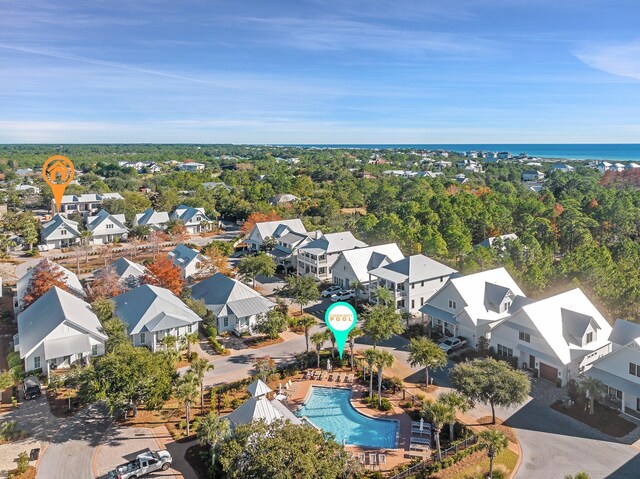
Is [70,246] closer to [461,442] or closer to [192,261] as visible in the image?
[192,261]

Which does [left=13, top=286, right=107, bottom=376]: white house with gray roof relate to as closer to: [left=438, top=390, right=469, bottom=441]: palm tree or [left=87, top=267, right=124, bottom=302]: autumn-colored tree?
[left=87, top=267, right=124, bottom=302]: autumn-colored tree

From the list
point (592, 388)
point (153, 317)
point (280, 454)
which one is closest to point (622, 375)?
point (592, 388)

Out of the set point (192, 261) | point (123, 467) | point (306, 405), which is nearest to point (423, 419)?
point (306, 405)

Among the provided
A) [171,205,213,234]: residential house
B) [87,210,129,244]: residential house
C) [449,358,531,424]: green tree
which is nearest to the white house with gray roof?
[449,358,531,424]: green tree

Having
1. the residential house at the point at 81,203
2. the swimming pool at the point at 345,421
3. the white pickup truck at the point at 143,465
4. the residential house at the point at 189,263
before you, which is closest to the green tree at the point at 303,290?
the swimming pool at the point at 345,421

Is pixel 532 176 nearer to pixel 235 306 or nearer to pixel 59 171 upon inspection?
pixel 235 306

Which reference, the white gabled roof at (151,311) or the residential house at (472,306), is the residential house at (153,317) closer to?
the white gabled roof at (151,311)
